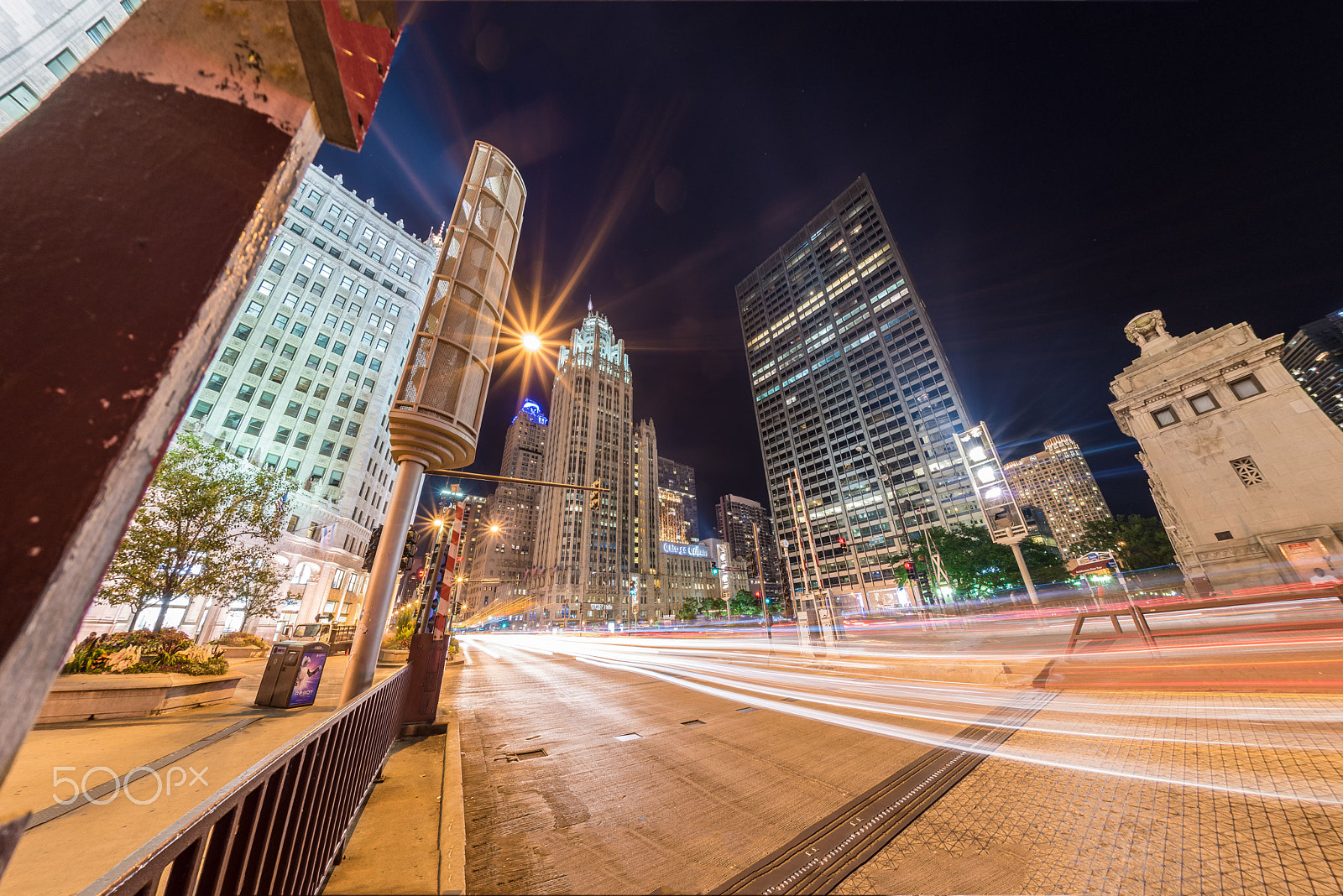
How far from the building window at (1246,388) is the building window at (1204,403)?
1.03 metres

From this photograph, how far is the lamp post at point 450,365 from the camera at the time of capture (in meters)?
6.86

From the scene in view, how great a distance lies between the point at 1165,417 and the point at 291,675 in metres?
48.4

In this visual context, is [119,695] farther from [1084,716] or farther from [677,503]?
[677,503]

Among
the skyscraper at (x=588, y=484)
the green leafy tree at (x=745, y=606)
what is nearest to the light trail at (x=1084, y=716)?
the green leafy tree at (x=745, y=606)

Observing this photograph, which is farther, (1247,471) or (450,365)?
(1247,471)

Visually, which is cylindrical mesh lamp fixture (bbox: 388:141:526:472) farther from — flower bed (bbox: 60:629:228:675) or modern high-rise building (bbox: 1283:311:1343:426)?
modern high-rise building (bbox: 1283:311:1343:426)

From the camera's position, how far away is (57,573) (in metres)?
0.82

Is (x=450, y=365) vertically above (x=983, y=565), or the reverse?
(x=983, y=565)

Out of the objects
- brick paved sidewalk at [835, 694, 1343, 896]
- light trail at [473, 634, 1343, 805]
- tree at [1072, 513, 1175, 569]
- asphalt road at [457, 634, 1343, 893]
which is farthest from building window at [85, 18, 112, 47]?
tree at [1072, 513, 1175, 569]

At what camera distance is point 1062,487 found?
4990 inches

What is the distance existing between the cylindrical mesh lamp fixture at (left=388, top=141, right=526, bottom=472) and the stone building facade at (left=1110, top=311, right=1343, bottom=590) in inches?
1548

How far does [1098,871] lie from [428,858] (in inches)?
192

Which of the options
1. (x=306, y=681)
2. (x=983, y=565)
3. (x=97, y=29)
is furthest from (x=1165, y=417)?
(x=97, y=29)

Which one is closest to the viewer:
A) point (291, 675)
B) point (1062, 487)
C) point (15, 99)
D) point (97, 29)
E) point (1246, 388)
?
point (291, 675)
